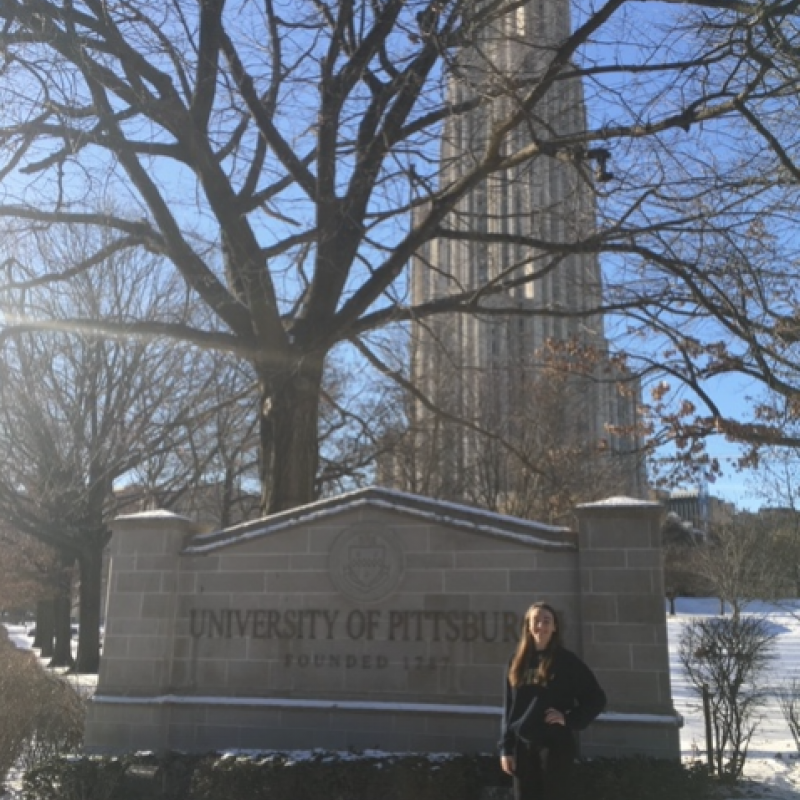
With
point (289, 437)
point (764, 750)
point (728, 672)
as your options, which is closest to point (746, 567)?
point (764, 750)

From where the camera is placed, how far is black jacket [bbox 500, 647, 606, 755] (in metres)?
5.17

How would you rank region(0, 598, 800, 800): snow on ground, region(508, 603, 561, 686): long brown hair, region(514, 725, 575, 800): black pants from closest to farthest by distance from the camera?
region(514, 725, 575, 800): black pants
region(508, 603, 561, 686): long brown hair
region(0, 598, 800, 800): snow on ground

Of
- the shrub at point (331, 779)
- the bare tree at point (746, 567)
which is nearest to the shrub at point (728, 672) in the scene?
the shrub at point (331, 779)

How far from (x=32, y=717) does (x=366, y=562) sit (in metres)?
3.55

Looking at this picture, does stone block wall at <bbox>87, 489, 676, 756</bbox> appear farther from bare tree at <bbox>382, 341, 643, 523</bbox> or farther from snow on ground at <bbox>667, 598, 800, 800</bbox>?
bare tree at <bbox>382, 341, 643, 523</bbox>

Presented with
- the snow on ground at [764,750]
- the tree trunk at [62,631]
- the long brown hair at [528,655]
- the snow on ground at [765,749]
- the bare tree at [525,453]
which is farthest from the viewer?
the tree trunk at [62,631]

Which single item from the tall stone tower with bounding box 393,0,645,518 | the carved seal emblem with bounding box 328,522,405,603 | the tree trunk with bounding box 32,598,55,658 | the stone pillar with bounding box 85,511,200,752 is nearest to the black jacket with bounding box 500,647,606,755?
the carved seal emblem with bounding box 328,522,405,603

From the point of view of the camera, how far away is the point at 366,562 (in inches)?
342

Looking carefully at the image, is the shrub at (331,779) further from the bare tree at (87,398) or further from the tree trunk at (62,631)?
the tree trunk at (62,631)

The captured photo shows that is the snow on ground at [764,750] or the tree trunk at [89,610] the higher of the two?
the tree trunk at [89,610]

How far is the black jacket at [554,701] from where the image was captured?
5172mm

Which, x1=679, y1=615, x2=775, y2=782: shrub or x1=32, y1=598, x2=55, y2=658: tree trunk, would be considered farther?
x1=32, y1=598, x2=55, y2=658: tree trunk

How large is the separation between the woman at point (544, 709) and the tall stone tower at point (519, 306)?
249 inches

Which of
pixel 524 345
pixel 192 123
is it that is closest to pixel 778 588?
pixel 524 345
